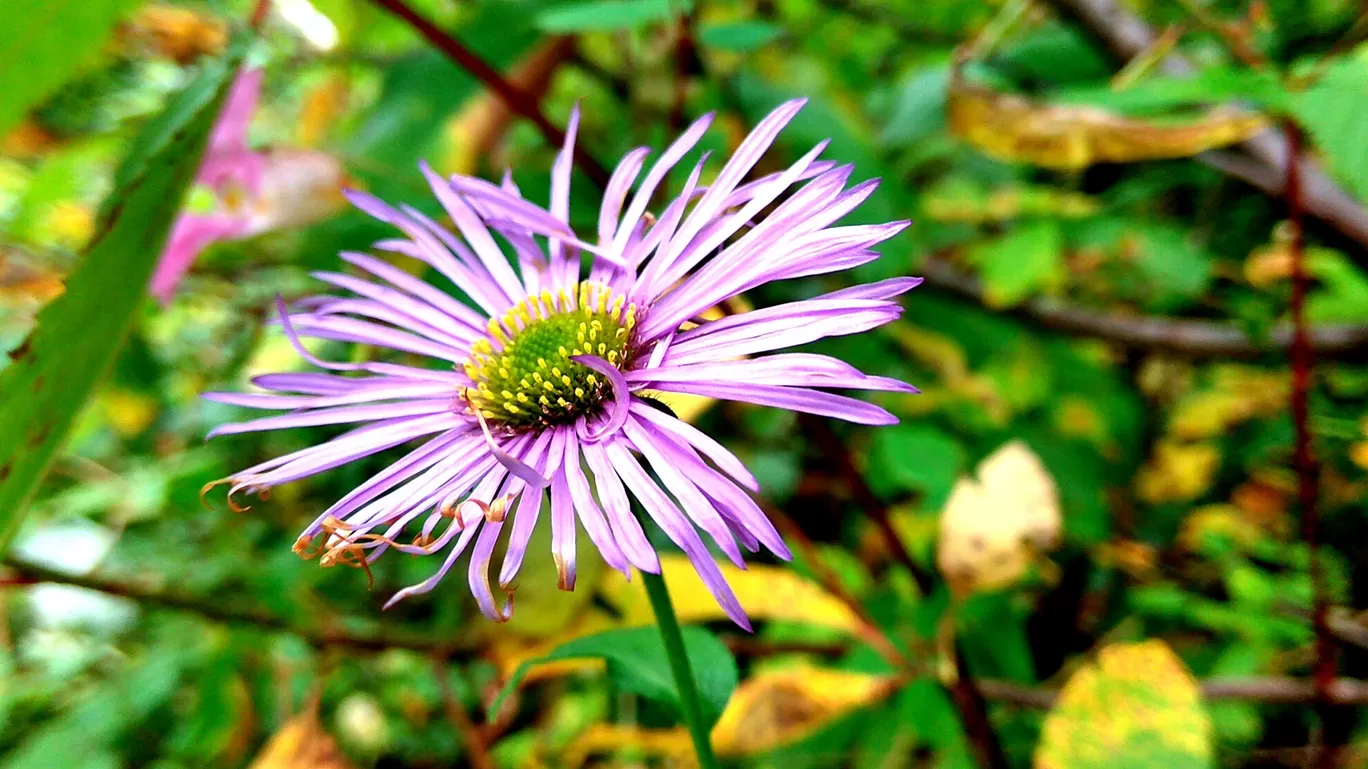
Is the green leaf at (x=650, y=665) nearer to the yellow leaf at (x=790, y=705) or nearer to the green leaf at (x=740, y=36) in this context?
the yellow leaf at (x=790, y=705)

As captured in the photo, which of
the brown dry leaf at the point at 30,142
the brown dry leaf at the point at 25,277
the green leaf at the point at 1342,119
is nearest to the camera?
the green leaf at the point at 1342,119

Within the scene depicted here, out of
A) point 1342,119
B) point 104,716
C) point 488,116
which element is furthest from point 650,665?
point 104,716

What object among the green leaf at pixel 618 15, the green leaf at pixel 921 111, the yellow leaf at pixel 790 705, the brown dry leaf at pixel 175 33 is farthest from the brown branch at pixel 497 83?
the brown dry leaf at pixel 175 33

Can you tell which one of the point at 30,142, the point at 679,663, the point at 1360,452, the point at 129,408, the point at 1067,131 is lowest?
the point at 1360,452

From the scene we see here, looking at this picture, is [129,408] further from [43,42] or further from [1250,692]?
[1250,692]

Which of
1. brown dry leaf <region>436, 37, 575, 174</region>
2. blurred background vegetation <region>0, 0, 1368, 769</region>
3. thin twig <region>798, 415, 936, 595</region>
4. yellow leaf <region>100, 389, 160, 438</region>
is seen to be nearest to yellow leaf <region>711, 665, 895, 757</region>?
blurred background vegetation <region>0, 0, 1368, 769</region>

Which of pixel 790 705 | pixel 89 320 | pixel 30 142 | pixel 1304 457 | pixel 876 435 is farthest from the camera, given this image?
pixel 30 142
